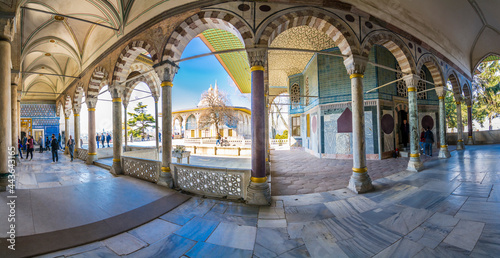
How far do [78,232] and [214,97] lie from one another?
63.1 feet

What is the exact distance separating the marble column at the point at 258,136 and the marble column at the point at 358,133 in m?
2.40

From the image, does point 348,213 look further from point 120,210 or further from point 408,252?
point 120,210

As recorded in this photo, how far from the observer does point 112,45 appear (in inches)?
297

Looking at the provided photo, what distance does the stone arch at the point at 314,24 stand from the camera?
4656 millimetres

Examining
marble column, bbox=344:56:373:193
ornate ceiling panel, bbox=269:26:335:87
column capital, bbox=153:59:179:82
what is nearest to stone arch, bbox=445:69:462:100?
ornate ceiling panel, bbox=269:26:335:87

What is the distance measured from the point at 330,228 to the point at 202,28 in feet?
19.0

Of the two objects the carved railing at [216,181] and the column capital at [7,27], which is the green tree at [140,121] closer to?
the column capital at [7,27]

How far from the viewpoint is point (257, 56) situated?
4449mm

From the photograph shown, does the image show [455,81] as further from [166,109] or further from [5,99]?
[5,99]

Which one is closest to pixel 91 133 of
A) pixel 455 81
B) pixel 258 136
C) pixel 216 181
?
pixel 216 181

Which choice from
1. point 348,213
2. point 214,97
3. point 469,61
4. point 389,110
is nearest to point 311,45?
point 389,110

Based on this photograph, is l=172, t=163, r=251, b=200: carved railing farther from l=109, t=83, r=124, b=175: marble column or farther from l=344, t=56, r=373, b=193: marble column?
l=109, t=83, r=124, b=175: marble column

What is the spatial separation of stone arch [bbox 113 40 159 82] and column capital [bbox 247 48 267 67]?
349cm

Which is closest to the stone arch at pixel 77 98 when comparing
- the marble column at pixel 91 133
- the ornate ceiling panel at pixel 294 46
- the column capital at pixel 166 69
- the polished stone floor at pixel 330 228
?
the marble column at pixel 91 133
